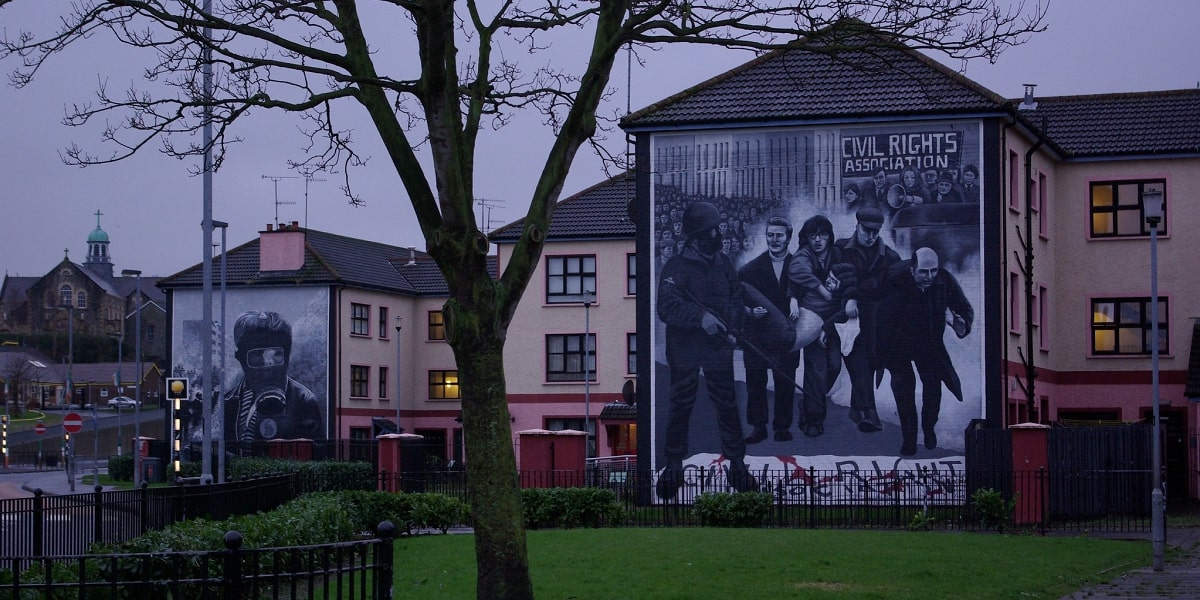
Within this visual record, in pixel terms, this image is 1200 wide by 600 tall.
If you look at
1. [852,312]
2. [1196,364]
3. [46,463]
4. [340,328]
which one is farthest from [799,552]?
[46,463]

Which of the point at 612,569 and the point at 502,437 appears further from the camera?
the point at 612,569

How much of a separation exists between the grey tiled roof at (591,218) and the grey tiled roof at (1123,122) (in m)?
17.2

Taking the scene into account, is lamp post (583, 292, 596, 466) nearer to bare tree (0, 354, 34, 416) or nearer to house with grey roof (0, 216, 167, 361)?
bare tree (0, 354, 34, 416)

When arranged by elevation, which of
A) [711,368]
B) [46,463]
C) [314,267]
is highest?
[314,267]

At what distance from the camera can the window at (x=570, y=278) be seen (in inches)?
2181

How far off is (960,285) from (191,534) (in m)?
21.1

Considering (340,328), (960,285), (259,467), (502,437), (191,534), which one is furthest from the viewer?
(340,328)

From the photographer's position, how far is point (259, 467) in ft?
135

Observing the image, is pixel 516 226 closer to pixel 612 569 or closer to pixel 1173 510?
pixel 1173 510

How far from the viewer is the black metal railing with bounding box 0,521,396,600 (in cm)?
988

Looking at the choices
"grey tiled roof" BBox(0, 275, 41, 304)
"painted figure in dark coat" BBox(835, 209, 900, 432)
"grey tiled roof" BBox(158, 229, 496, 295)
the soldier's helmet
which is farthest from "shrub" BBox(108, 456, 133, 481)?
"grey tiled roof" BBox(0, 275, 41, 304)

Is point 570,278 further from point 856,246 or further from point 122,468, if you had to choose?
point 856,246

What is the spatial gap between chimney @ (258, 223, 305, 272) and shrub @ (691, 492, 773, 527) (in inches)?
1462

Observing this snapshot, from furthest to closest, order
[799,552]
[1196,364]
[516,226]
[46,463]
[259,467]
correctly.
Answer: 1. [46,463]
2. [516,226]
3. [259,467]
4. [1196,364]
5. [799,552]
